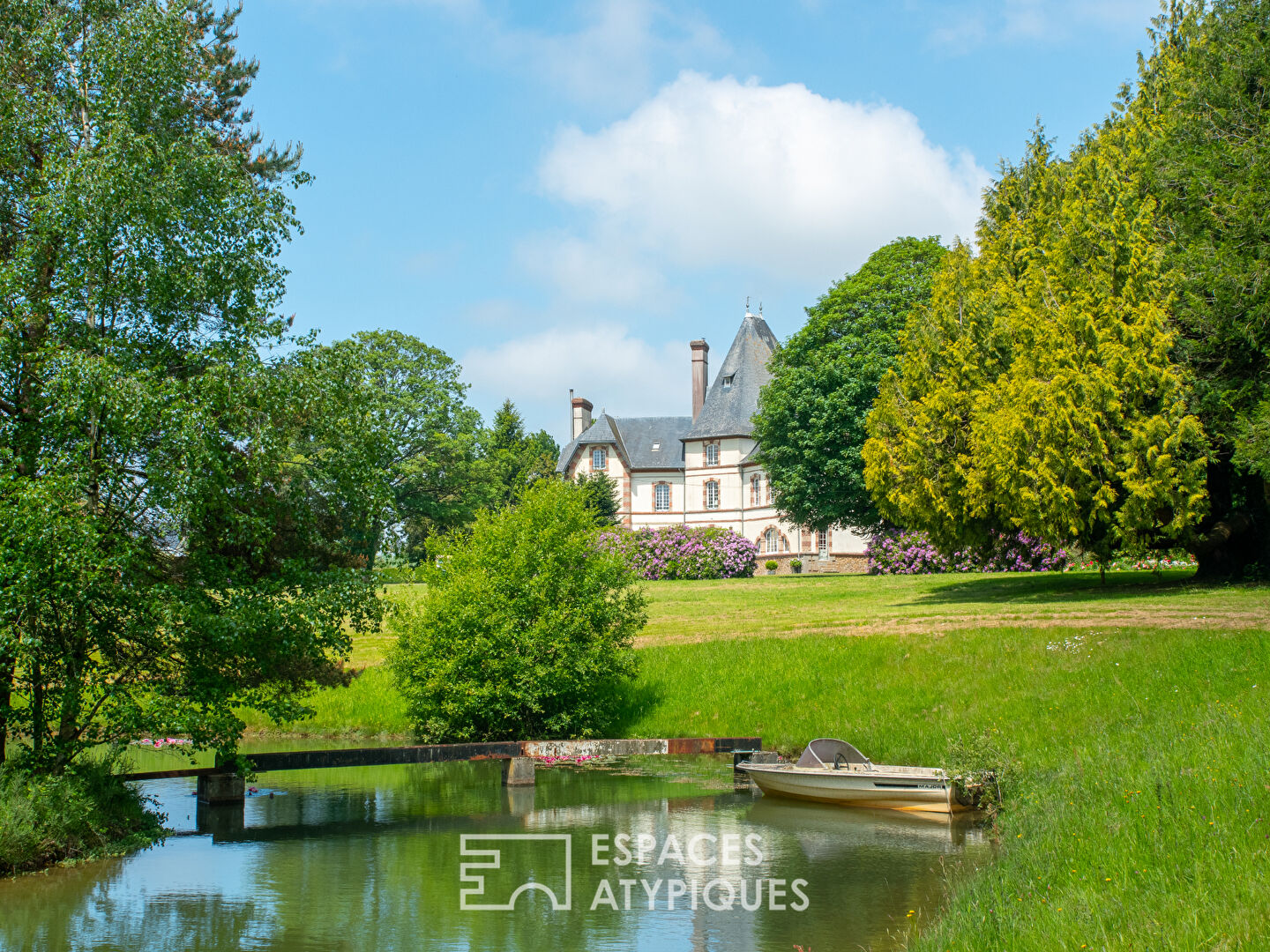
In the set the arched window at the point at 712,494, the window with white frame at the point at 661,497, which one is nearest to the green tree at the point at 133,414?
the arched window at the point at 712,494

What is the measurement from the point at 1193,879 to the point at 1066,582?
24.3 m

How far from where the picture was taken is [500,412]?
74.4 meters

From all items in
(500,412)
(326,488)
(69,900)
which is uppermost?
(500,412)

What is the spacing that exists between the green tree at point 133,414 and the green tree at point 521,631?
621 cm

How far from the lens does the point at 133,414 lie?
473 inches

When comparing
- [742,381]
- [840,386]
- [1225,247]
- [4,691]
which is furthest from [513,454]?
[4,691]

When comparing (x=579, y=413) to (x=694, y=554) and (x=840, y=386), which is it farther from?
(x=840, y=386)

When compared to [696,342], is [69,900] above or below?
below

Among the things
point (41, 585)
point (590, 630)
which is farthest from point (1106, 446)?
point (41, 585)

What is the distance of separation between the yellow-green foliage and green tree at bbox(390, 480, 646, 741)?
10.1 m

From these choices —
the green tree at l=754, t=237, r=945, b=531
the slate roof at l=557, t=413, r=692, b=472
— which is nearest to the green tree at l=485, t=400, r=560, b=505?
the slate roof at l=557, t=413, r=692, b=472

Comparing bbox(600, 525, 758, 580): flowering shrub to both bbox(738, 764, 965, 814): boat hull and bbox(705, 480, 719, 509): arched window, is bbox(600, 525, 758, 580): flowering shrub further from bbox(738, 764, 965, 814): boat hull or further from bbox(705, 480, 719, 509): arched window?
bbox(738, 764, 965, 814): boat hull

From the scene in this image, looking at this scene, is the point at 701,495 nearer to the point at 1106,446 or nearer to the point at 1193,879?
the point at 1106,446

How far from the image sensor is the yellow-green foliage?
78.0ft
